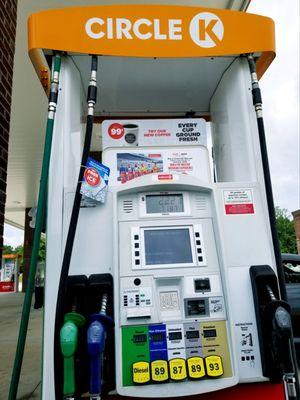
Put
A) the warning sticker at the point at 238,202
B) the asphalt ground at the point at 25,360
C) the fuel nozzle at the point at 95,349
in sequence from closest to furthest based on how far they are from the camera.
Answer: the fuel nozzle at the point at 95,349 → the warning sticker at the point at 238,202 → the asphalt ground at the point at 25,360

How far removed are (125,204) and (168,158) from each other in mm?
628

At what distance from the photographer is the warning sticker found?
221 centimetres

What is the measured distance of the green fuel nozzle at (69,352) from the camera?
162 cm

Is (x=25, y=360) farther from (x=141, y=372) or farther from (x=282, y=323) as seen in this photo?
(x=282, y=323)

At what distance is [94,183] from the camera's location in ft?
6.89

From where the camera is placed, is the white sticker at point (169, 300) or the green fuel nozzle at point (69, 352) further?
the white sticker at point (169, 300)

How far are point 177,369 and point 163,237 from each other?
2.30ft

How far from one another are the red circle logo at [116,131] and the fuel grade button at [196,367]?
1.60 m

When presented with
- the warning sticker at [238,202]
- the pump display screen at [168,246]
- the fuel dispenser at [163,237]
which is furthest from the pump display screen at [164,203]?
the warning sticker at [238,202]

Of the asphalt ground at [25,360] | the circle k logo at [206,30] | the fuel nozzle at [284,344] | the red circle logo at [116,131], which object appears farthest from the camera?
the asphalt ground at [25,360]

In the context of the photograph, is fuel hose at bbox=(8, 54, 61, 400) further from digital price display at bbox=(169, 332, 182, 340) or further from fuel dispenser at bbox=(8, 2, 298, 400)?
digital price display at bbox=(169, 332, 182, 340)

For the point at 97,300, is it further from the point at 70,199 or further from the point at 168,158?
the point at 168,158

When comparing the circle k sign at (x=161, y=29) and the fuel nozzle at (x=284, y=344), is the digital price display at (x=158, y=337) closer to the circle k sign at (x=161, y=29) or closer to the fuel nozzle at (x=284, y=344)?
the fuel nozzle at (x=284, y=344)

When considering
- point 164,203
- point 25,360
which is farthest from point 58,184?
point 25,360
